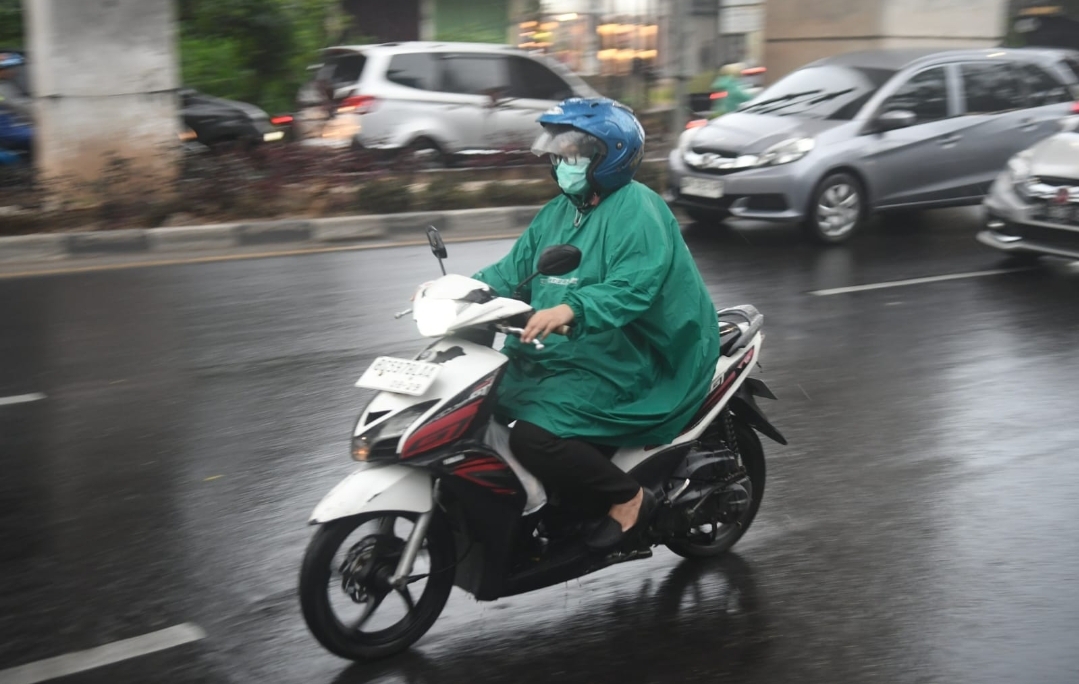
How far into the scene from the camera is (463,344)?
379cm

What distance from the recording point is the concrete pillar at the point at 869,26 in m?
18.6

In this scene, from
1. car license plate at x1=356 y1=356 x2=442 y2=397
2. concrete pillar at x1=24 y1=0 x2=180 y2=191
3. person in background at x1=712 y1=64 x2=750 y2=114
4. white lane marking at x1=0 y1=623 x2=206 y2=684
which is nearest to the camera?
car license plate at x1=356 y1=356 x2=442 y2=397

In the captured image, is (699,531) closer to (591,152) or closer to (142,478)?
(591,152)

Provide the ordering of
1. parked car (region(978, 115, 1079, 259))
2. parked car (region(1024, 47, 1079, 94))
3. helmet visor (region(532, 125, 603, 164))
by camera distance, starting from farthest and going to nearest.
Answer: parked car (region(1024, 47, 1079, 94)) < parked car (region(978, 115, 1079, 259)) < helmet visor (region(532, 125, 603, 164))

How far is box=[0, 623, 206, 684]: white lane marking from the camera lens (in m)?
3.73

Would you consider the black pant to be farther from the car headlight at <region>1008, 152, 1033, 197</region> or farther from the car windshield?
the car windshield

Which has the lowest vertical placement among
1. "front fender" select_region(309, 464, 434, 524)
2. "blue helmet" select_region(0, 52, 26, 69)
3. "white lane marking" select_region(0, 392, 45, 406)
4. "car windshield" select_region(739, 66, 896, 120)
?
"white lane marking" select_region(0, 392, 45, 406)

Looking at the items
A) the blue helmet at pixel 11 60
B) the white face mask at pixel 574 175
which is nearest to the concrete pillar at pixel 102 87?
the blue helmet at pixel 11 60

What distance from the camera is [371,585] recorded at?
3.73 metres

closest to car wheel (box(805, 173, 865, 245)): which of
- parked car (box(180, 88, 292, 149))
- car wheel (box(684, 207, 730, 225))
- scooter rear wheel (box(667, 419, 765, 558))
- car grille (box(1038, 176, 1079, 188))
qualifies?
car wheel (box(684, 207, 730, 225))

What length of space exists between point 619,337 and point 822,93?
8.88 m

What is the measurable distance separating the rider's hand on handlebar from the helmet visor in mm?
502

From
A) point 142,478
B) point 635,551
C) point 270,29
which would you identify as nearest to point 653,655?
point 635,551

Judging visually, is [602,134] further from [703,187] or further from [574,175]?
[703,187]
